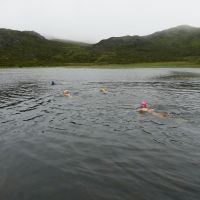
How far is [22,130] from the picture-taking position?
2445 centimetres

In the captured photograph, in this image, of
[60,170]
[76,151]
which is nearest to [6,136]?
[76,151]

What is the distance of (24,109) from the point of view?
34.3m

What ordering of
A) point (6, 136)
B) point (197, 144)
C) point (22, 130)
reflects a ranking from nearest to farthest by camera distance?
point (197, 144) < point (6, 136) < point (22, 130)

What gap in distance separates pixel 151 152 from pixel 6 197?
30.9 ft

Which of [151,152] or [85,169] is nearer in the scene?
[85,169]

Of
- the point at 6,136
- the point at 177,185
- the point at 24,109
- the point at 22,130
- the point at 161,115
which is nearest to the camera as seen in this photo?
the point at 177,185

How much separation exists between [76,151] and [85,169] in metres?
3.03

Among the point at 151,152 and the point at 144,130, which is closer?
the point at 151,152

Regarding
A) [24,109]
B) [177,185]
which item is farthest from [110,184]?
[24,109]

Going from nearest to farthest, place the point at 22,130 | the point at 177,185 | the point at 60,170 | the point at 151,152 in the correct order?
the point at 177,185, the point at 60,170, the point at 151,152, the point at 22,130

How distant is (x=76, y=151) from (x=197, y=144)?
8.30 m

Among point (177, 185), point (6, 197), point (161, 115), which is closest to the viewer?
point (6, 197)

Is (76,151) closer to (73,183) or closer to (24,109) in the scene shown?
(73,183)

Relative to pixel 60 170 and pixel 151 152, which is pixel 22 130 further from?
pixel 151 152
